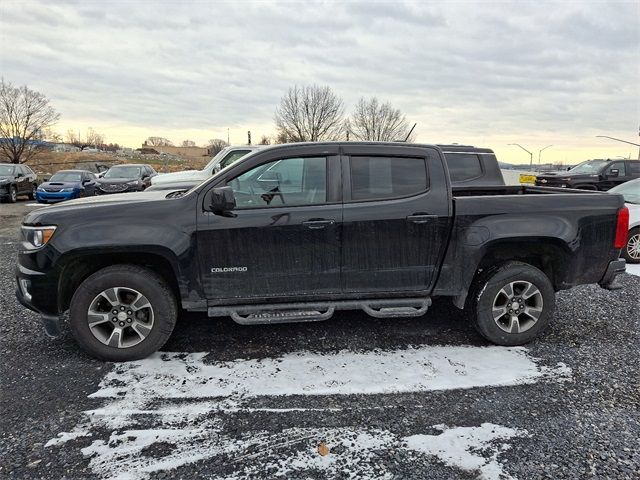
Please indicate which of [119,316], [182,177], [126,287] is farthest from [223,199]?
[182,177]

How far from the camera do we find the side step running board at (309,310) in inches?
146

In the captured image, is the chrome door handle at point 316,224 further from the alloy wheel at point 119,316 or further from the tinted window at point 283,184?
the alloy wheel at point 119,316

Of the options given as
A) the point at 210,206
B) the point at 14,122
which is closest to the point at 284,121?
the point at 14,122

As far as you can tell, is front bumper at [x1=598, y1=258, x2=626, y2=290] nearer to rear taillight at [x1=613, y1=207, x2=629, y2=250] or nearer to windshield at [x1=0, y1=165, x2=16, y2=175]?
rear taillight at [x1=613, y1=207, x2=629, y2=250]

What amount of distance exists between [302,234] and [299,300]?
623 mm

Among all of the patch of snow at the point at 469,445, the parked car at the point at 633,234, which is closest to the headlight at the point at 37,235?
the patch of snow at the point at 469,445

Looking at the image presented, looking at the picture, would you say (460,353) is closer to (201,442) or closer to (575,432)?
(575,432)

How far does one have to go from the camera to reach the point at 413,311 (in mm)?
3859

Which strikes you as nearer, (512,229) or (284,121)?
(512,229)

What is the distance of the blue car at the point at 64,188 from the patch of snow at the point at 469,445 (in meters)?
16.6

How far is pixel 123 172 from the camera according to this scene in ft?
53.1

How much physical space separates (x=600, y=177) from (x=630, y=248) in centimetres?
950

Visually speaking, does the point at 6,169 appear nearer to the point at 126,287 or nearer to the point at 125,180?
the point at 125,180

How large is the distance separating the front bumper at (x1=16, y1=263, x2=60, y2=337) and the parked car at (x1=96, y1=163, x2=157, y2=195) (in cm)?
1216
